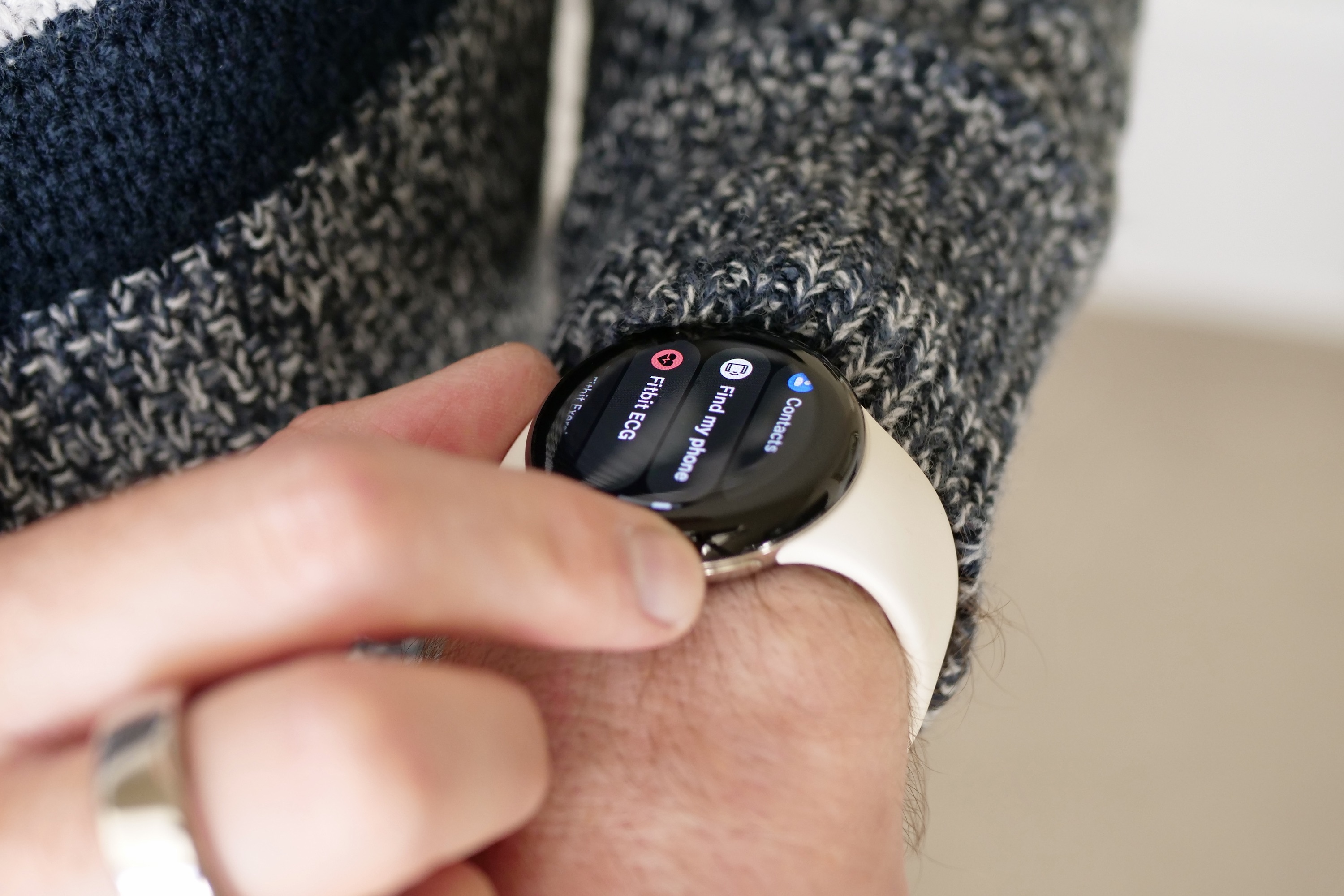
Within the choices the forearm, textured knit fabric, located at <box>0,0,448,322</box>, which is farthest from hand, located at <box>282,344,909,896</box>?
textured knit fabric, located at <box>0,0,448,322</box>

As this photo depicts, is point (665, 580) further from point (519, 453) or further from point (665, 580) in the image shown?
point (519, 453)

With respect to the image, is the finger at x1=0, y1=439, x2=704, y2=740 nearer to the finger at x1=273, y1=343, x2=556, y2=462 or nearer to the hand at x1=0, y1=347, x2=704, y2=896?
the hand at x1=0, y1=347, x2=704, y2=896

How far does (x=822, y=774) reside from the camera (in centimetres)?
38

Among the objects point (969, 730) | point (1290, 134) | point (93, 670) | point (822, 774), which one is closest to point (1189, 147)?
point (1290, 134)

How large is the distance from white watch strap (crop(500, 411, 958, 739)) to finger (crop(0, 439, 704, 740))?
4.2 inches

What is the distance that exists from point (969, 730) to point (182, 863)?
78cm

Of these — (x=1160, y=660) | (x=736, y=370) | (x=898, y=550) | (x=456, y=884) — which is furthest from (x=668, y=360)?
(x=1160, y=660)

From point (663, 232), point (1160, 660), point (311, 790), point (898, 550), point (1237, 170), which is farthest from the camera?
point (1237, 170)

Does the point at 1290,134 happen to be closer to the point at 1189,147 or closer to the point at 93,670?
the point at 1189,147

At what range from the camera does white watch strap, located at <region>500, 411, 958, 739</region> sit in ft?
1.33

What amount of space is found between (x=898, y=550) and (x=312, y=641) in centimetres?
23

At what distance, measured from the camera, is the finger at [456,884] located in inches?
12.7

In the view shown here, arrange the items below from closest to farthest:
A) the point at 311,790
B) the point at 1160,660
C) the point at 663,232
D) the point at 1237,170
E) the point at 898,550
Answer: the point at 311,790 < the point at 898,550 < the point at 663,232 < the point at 1160,660 < the point at 1237,170

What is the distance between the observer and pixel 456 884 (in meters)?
0.33
